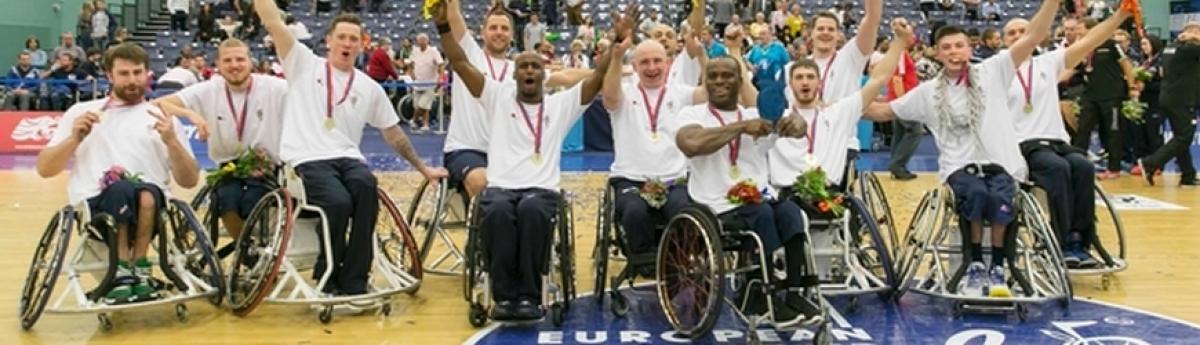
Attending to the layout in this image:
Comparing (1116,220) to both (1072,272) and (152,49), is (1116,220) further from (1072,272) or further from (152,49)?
(152,49)

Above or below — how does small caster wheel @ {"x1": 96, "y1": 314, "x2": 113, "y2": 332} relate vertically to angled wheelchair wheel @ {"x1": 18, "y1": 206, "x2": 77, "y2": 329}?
below

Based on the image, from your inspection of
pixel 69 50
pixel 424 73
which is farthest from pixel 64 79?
pixel 424 73

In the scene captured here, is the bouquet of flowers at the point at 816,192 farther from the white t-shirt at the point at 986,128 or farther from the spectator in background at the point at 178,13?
the spectator in background at the point at 178,13

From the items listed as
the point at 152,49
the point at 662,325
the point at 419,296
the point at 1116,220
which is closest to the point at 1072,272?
the point at 1116,220

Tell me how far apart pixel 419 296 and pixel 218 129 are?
1202 mm

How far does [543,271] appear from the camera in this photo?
4.76 m

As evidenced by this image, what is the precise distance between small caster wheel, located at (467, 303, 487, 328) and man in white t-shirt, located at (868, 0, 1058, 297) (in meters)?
2.04

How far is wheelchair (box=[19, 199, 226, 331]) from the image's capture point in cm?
461

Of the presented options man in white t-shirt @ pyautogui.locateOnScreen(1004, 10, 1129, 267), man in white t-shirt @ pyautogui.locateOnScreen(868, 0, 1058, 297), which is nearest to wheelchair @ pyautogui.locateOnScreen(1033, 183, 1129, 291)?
man in white t-shirt @ pyautogui.locateOnScreen(1004, 10, 1129, 267)

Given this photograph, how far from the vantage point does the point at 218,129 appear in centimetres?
541

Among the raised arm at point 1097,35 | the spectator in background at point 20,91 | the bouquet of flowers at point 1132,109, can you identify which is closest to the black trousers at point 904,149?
the bouquet of flowers at point 1132,109

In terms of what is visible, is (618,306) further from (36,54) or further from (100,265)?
(36,54)

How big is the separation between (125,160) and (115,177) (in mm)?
120

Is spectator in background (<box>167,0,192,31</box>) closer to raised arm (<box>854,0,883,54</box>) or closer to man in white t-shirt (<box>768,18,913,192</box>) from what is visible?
raised arm (<box>854,0,883,54</box>)
